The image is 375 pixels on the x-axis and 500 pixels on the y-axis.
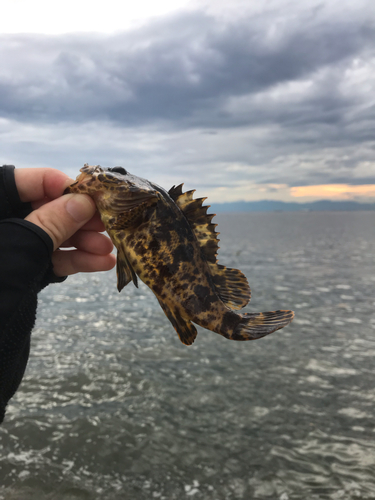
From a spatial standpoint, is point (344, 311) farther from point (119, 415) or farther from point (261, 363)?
point (119, 415)

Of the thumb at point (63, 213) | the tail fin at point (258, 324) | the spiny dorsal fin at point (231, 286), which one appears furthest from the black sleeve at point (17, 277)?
the tail fin at point (258, 324)

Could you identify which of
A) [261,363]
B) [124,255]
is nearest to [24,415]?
[261,363]

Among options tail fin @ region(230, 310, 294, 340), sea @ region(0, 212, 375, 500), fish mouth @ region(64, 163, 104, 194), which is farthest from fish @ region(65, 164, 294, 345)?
sea @ region(0, 212, 375, 500)

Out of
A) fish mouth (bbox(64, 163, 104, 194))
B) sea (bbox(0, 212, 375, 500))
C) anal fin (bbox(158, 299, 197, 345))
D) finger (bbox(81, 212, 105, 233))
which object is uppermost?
fish mouth (bbox(64, 163, 104, 194))

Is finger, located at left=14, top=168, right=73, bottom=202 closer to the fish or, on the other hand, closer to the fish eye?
the fish eye

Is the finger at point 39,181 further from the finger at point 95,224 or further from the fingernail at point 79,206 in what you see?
the fingernail at point 79,206
